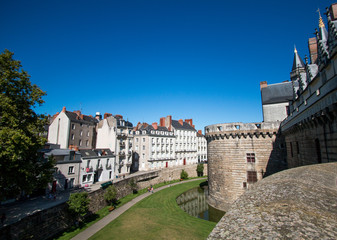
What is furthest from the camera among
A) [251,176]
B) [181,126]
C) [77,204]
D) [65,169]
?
[181,126]

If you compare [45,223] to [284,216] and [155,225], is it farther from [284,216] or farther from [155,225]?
[284,216]

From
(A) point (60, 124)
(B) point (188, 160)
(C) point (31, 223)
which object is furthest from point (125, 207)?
Answer: (B) point (188, 160)

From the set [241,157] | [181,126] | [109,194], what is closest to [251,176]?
[241,157]

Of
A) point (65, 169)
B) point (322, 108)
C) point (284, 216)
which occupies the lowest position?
point (65, 169)

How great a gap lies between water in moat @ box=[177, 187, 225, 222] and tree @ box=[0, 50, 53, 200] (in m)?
17.3

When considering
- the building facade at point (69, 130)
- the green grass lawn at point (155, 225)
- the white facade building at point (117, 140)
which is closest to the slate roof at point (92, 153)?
the white facade building at point (117, 140)

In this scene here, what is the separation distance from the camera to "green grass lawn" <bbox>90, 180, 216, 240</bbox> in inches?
633

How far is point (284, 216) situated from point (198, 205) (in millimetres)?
26834

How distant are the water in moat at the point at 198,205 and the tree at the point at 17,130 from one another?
17.3 m

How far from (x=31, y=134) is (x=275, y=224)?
16091 millimetres

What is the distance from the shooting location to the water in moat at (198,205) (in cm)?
2148

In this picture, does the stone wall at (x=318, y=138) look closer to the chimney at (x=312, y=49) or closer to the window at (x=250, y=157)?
the chimney at (x=312, y=49)

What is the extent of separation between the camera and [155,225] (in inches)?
712

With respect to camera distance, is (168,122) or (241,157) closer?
(241,157)
